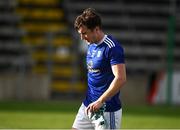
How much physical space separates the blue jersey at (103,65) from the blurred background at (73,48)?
13185 mm

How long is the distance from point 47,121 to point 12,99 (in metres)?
6.00

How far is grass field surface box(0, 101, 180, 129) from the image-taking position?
1341cm

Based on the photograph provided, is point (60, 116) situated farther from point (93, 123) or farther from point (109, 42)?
point (109, 42)

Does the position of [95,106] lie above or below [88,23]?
below

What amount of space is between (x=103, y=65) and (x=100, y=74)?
0.37 ft

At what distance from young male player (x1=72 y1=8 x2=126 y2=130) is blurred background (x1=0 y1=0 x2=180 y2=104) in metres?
13.2

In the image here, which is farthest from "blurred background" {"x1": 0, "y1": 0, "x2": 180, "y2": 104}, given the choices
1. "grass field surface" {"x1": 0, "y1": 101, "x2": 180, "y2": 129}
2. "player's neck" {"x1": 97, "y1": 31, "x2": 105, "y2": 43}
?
"player's neck" {"x1": 97, "y1": 31, "x2": 105, "y2": 43}

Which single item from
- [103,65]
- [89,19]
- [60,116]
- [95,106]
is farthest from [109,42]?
[60,116]

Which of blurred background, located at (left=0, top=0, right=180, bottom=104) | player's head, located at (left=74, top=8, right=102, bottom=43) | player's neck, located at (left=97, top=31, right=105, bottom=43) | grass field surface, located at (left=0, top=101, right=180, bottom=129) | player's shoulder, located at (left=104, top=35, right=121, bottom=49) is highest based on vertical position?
player's head, located at (left=74, top=8, right=102, bottom=43)

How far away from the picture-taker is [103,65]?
6672 mm

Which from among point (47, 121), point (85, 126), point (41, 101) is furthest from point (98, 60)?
point (41, 101)

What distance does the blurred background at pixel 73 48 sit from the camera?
20.4m

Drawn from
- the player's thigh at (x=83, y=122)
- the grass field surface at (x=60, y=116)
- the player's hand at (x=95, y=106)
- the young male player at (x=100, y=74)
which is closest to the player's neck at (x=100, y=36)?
the young male player at (x=100, y=74)

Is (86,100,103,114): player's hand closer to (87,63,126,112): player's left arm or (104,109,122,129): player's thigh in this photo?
(87,63,126,112): player's left arm
